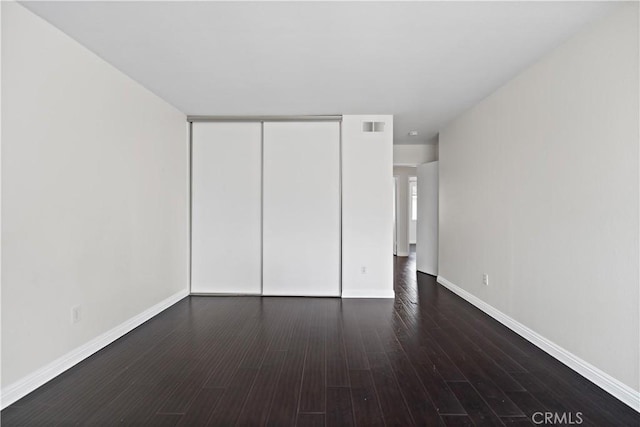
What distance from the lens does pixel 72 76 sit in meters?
2.44

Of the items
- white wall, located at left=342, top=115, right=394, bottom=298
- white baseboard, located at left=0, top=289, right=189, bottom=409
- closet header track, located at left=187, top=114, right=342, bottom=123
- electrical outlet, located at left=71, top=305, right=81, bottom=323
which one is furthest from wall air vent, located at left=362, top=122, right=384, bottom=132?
electrical outlet, located at left=71, top=305, right=81, bottom=323

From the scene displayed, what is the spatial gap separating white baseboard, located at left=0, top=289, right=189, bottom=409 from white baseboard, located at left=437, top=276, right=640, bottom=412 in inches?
149

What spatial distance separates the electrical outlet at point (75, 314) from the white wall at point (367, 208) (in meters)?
2.90

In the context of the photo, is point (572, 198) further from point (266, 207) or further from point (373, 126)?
point (266, 207)

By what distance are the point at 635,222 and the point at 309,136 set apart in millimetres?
3401

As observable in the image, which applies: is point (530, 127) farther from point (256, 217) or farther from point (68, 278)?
point (68, 278)

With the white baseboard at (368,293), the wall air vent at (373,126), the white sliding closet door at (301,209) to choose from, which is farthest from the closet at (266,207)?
the wall air vent at (373,126)

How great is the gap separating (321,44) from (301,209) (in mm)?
2332

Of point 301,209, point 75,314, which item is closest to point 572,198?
point 301,209

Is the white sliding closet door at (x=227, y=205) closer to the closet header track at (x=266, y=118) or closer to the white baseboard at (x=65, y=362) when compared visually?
the closet header track at (x=266, y=118)

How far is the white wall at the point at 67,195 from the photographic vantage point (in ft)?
6.56

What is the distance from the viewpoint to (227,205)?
4461 mm

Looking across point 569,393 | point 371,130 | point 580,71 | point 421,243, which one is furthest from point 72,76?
point 421,243

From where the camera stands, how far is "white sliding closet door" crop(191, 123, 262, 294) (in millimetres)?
4441
